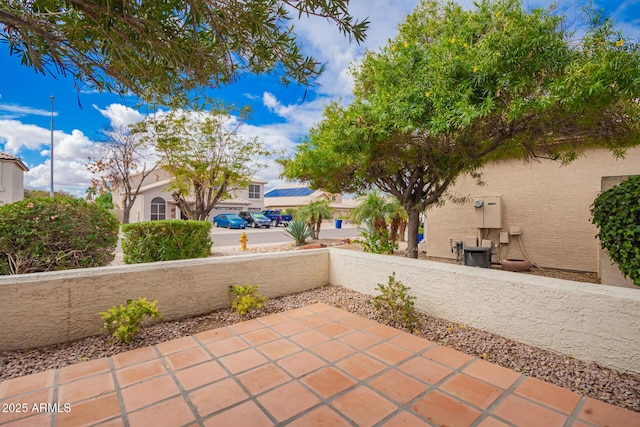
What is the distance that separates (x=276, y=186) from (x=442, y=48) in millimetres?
45905

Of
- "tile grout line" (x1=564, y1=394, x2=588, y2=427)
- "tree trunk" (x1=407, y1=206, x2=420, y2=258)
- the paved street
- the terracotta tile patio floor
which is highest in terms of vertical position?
"tree trunk" (x1=407, y1=206, x2=420, y2=258)

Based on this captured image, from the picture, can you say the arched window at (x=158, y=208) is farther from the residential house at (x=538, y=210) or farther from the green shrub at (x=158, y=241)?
the residential house at (x=538, y=210)

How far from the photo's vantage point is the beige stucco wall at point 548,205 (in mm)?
6711

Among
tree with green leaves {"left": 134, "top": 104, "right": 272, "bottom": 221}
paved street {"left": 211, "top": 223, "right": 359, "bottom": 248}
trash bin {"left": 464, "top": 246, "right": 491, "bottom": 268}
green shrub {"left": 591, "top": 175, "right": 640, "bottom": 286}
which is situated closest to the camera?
green shrub {"left": 591, "top": 175, "right": 640, "bottom": 286}

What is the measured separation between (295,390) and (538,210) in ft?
25.5

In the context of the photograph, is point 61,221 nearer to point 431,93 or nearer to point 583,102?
point 431,93

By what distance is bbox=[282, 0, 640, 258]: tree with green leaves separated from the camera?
2945 millimetres

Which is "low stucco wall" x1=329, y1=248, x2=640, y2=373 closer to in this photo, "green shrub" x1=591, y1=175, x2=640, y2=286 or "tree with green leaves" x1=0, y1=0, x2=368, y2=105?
"green shrub" x1=591, y1=175, x2=640, y2=286

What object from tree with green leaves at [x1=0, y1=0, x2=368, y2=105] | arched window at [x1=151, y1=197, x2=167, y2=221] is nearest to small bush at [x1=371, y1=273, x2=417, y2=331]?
tree with green leaves at [x1=0, y1=0, x2=368, y2=105]

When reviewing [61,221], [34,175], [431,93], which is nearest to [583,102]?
[431,93]

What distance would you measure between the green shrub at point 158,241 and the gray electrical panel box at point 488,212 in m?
7.33

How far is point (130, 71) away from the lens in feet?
6.56

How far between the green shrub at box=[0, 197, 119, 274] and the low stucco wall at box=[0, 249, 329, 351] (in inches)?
79.7

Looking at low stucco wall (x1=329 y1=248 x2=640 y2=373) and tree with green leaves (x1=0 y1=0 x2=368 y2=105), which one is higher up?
tree with green leaves (x1=0 y1=0 x2=368 y2=105)
